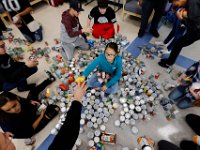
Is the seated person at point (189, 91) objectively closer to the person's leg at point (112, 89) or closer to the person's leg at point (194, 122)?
the person's leg at point (194, 122)

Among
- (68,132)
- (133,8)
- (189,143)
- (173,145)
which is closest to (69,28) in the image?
(133,8)

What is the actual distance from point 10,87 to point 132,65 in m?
1.60

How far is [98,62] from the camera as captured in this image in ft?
5.70

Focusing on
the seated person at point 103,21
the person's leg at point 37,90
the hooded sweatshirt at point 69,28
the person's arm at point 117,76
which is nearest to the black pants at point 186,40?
the person's arm at point 117,76

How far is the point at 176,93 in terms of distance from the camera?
1.86 metres

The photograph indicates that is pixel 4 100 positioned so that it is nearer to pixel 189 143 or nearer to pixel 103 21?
pixel 189 143

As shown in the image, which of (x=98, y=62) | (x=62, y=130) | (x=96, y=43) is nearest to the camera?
(x=62, y=130)

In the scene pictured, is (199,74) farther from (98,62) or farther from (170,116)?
(98,62)

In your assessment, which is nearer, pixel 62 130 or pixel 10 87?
pixel 62 130

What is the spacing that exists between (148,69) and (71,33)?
1209 millimetres

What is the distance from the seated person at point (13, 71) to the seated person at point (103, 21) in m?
1.21

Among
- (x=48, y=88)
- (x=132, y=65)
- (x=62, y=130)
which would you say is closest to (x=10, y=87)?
(x=48, y=88)

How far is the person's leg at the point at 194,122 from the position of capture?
1.65 m

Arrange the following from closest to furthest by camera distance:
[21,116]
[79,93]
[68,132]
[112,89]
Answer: [68,132], [79,93], [21,116], [112,89]
